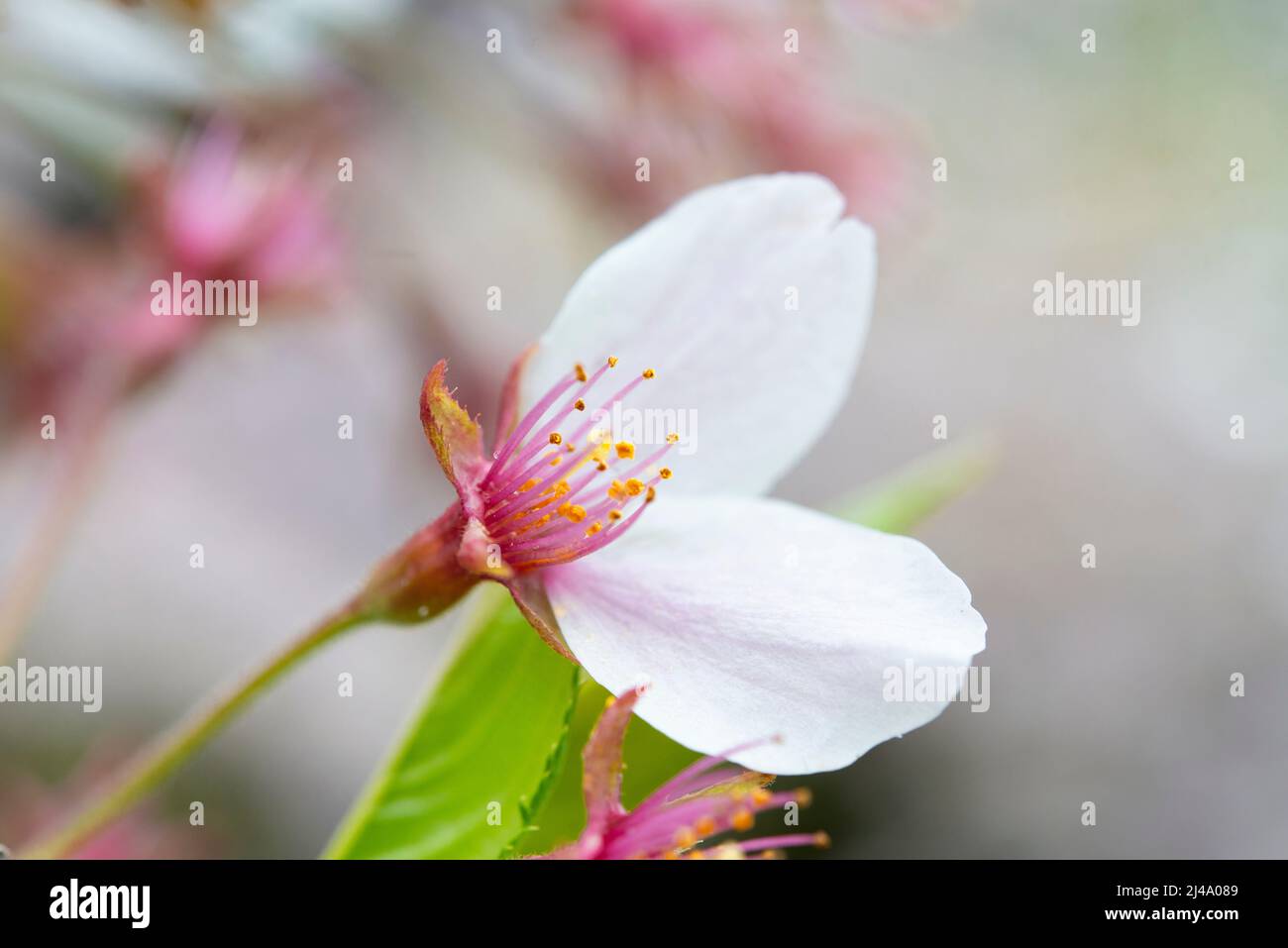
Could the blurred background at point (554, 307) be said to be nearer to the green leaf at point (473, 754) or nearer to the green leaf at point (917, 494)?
the green leaf at point (473, 754)

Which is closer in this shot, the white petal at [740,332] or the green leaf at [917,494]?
the white petal at [740,332]

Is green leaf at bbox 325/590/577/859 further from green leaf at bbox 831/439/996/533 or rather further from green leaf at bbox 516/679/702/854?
green leaf at bbox 831/439/996/533

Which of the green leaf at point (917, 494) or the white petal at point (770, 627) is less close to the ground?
the green leaf at point (917, 494)

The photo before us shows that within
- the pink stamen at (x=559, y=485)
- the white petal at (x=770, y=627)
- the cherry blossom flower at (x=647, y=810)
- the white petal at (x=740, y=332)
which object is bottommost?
the cherry blossom flower at (x=647, y=810)

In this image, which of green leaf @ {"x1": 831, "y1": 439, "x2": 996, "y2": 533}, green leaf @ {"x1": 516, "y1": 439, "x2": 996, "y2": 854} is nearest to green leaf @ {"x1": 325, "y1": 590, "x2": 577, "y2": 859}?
green leaf @ {"x1": 516, "y1": 439, "x2": 996, "y2": 854}

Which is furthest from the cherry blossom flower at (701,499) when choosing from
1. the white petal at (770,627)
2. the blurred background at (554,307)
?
the blurred background at (554,307)

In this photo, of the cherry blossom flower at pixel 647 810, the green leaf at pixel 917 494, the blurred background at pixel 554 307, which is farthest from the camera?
the blurred background at pixel 554 307
